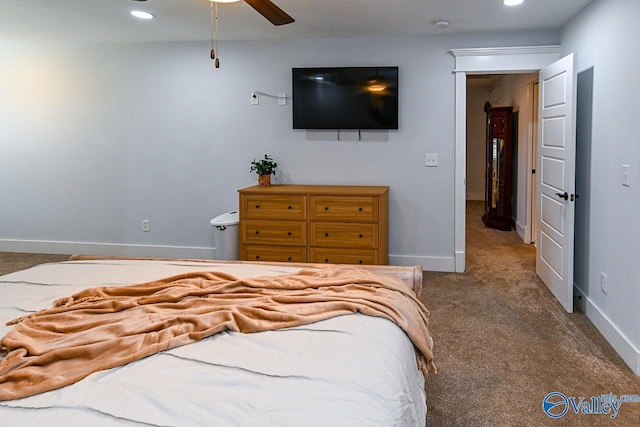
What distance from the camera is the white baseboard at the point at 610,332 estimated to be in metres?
2.78

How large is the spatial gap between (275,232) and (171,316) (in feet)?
8.99

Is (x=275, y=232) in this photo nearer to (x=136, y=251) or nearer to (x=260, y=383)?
(x=136, y=251)

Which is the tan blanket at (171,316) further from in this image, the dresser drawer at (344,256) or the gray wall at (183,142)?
the gray wall at (183,142)

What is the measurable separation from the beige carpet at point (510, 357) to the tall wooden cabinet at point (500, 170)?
257 centimetres

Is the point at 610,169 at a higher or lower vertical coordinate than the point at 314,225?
higher

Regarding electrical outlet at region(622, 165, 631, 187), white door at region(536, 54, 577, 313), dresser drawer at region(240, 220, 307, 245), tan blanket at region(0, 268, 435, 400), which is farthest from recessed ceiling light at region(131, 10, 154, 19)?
electrical outlet at region(622, 165, 631, 187)

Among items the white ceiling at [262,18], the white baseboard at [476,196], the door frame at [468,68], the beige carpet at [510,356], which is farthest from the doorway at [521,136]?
the white baseboard at [476,196]

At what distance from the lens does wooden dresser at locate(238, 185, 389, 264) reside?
4367mm

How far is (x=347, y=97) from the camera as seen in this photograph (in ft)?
15.6

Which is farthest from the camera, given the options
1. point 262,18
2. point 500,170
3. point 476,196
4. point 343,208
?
point 476,196

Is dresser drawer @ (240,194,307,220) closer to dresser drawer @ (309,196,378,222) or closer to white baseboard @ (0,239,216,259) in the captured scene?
dresser drawer @ (309,196,378,222)

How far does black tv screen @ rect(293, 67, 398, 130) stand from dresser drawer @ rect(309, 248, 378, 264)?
1.19 meters

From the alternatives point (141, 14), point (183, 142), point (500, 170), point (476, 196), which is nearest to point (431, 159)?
point (183, 142)

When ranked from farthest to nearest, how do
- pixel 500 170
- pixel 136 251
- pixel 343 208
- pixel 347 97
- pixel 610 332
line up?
pixel 500 170 → pixel 136 251 → pixel 347 97 → pixel 343 208 → pixel 610 332
